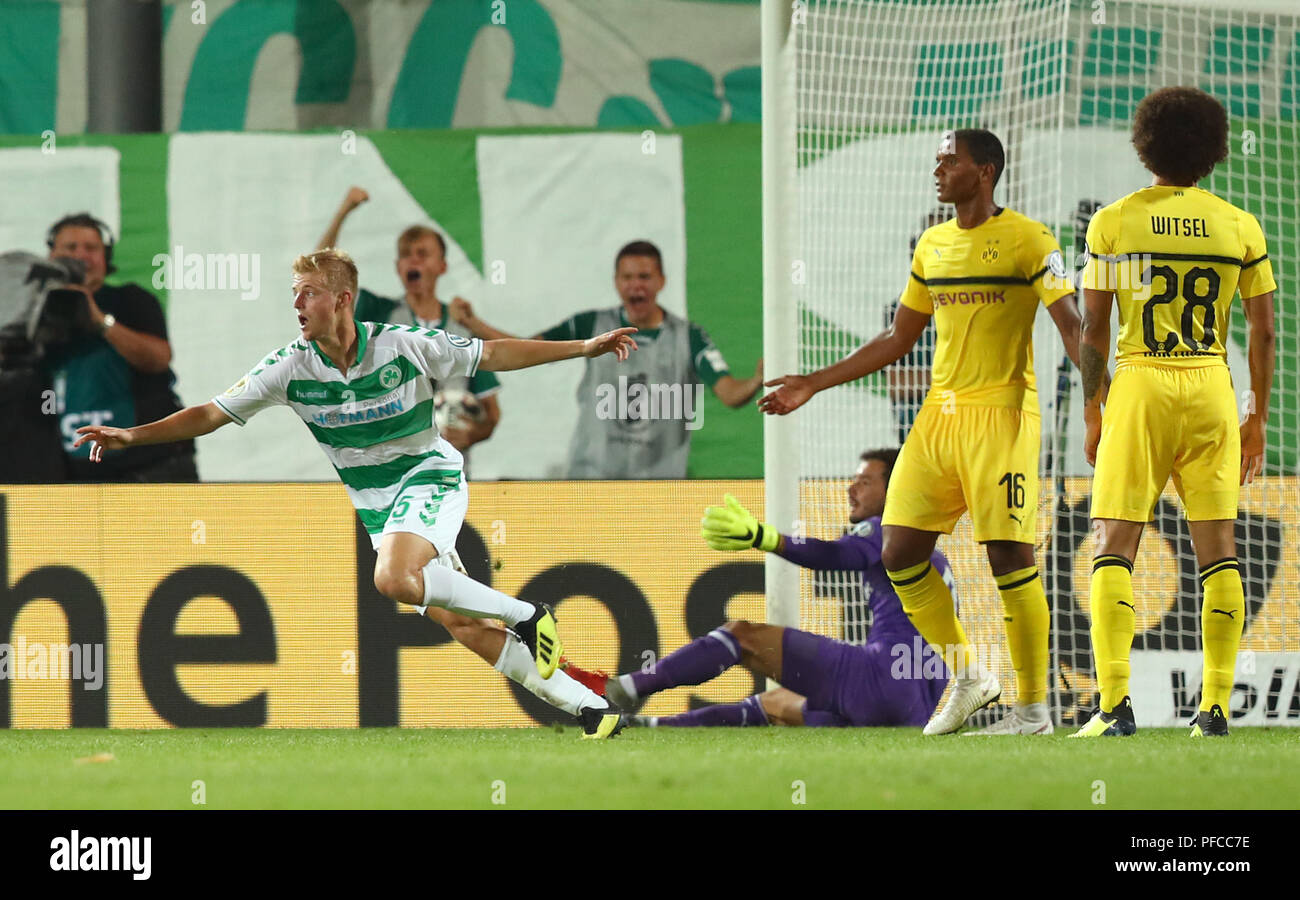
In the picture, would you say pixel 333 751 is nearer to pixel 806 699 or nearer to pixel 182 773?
pixel 182 773

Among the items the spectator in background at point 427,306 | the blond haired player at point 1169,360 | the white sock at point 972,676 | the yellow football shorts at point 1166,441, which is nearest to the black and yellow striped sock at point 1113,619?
the blond haired player at point 1169,360

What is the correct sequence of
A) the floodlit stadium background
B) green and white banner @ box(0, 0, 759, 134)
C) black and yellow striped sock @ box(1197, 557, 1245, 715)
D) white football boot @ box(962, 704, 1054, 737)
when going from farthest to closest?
green and white banner @ box(0, 0, 759, 134) → the floodlit stadium background → white football boot @ box(962, 704, 1054, 737) → black and yellow striped sock @ box(1197, 557, 1245, 715)

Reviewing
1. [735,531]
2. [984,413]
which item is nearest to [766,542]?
[735,531]

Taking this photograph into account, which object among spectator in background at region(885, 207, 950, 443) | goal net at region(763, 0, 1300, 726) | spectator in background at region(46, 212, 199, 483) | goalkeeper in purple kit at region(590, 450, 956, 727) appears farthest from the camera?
spectator in background at region(46, 212, 199, 483)

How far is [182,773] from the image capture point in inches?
203

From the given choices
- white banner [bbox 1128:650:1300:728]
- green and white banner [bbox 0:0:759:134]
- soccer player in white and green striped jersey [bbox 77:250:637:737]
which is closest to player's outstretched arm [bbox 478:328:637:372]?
soccer player in white and green striped jersey [bbox 77:250:637:737]

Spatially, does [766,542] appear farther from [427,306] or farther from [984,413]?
[427,306]

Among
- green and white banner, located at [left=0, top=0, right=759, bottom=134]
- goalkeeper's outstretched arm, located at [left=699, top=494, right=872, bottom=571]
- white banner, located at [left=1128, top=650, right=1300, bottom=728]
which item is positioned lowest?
white banner, located at [left=1128, top=650, right=1300, bottom=728]

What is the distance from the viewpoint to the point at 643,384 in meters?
8.08

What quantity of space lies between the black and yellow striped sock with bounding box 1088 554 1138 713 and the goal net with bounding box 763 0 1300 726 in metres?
1.55

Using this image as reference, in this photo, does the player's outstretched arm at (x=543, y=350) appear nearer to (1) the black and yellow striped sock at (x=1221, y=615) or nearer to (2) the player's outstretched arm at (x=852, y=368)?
(2) the player's outstretched arm at (x=852, y=368)

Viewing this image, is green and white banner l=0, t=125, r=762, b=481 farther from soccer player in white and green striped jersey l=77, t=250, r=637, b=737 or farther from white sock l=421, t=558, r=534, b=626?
white sock l=421, t=558, r=534, b=626

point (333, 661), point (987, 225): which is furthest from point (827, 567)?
point (333, 661)

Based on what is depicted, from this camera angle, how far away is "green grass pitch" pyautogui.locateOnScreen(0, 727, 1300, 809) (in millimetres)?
4309
